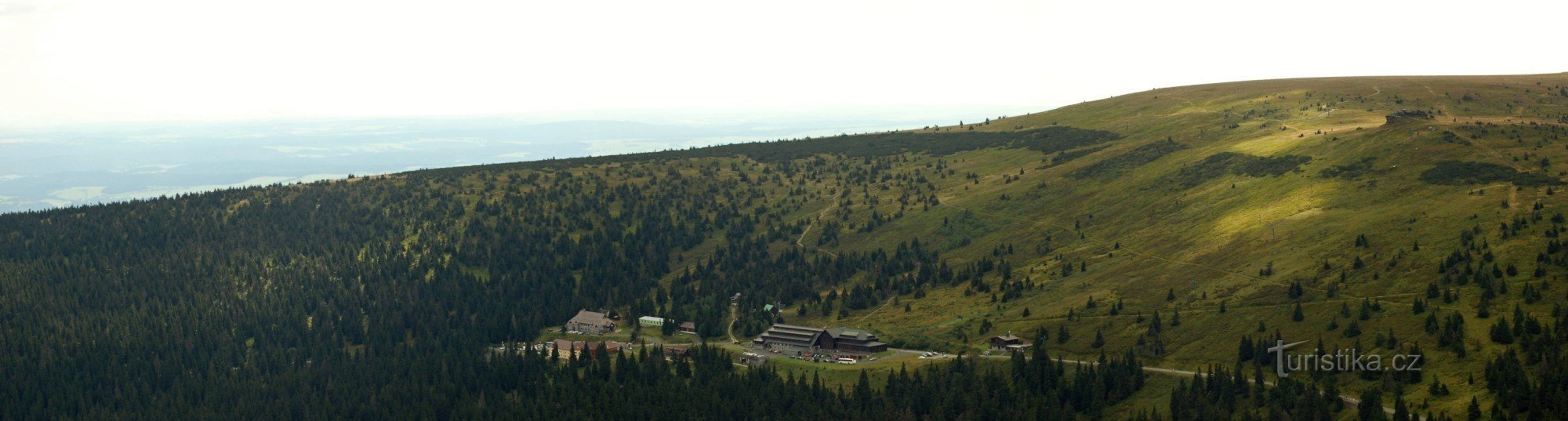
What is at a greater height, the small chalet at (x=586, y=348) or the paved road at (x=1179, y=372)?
the paved road at (x=1179, y=372)

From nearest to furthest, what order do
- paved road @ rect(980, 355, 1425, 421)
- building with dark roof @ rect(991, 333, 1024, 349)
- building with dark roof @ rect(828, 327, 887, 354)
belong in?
paved road @ rect(980, 355, 1425, 421) < building with dark roof @ rect(991, 333, 1024, 349) < building with dark roof @ rect(828, 327, 887, 354)

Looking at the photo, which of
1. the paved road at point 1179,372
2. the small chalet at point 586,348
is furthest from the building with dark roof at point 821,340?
the paved road at point 1179,372

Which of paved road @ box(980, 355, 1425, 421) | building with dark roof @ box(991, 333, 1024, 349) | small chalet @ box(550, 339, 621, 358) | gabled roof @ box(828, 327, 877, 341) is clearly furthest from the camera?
small chalet @ box(550, 339, 621, 358)

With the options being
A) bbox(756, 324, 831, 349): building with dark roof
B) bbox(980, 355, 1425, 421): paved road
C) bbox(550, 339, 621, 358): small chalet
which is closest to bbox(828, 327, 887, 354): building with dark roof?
bbox(756, 324, 831, 349): building with dark roof

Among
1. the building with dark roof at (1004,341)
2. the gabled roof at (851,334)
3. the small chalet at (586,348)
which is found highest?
the building with dark roof at (1004,341)

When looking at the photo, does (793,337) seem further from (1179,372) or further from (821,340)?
(1179,372)

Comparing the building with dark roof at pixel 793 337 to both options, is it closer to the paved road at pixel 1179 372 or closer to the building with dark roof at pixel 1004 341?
the building with dark roof at pixel 1004 341

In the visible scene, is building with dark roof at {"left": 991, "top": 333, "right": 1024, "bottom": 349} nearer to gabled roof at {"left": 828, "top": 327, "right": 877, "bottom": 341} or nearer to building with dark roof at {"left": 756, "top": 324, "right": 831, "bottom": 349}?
gabled roof at {"left": 828, "top": 327, "right": 877, "bottom": 341}

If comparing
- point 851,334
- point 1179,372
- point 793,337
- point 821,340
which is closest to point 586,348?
point 793,337

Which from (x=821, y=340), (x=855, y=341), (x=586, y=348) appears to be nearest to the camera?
(x=855, y=341)

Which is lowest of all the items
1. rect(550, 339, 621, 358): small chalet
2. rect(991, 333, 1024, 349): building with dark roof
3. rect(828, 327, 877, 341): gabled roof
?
rect(550, 339, 621, 358): small chalet

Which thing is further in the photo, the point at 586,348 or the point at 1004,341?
the point at 586,348

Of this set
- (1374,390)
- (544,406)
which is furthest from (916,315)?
(1374,390)

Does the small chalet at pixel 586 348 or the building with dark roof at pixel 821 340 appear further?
the small chalet at pixel 586 348
